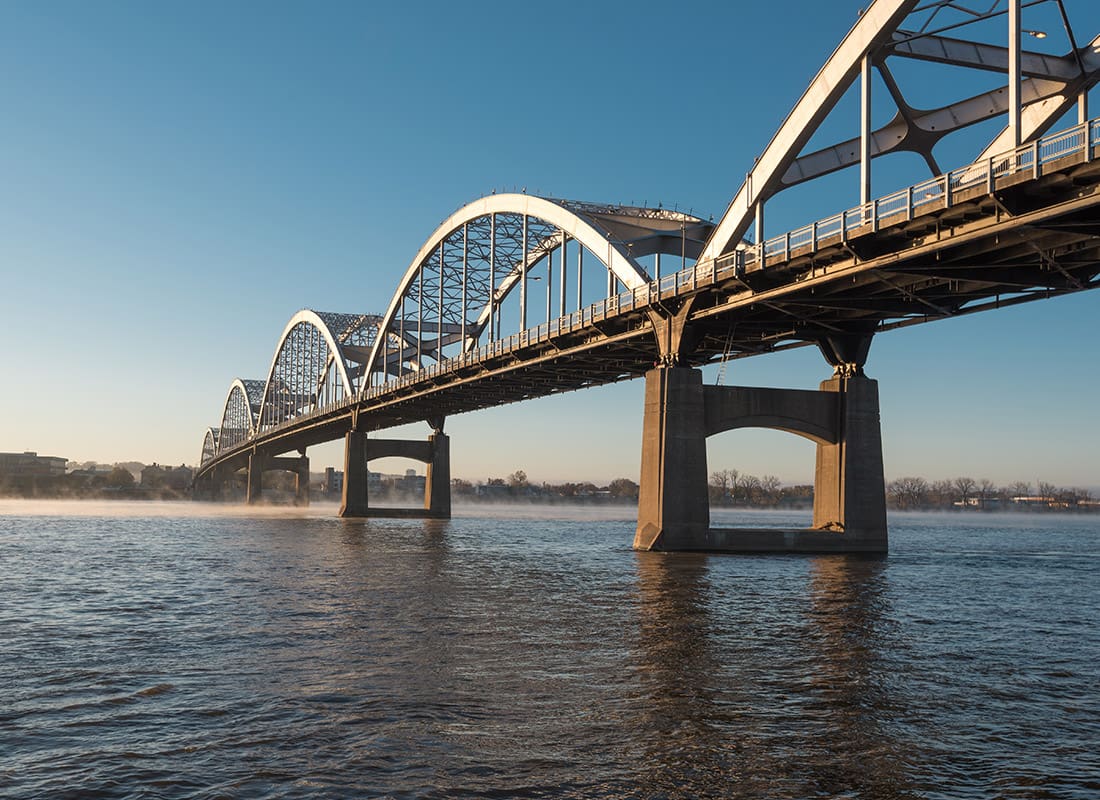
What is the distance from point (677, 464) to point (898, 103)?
16491 millimetres

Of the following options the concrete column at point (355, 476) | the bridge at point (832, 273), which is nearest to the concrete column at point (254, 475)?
the concrete column at point (355, 476)

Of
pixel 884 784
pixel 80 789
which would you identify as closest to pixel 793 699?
pixel 884 784

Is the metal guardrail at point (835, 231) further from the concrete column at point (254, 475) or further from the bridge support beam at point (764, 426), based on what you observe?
the concrete column at point (254, 475)

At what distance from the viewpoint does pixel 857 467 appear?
45.8 meters

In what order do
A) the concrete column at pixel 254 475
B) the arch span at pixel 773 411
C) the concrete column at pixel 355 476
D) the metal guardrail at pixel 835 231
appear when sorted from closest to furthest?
1. the metal guardrail at pixel 835 231
2. the arch span at pixel 773 411
3. the concrete column at pixel 355 476
4. the concrete column at pixel 254 475

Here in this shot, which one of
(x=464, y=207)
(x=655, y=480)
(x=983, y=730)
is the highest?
(x=464, y=207)

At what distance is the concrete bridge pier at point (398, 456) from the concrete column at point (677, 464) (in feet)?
198

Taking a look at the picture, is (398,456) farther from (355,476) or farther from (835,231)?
(835,231)

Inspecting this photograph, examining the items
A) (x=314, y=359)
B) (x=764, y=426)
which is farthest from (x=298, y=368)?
(x=764, y=426)

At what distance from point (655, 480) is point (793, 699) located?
94.3ft

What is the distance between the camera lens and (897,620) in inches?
921

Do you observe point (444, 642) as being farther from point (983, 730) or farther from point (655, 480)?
point (655, 480)

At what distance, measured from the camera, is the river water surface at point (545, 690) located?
1041cm

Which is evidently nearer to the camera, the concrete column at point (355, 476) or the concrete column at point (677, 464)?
the concrete column at point (677, 464)
